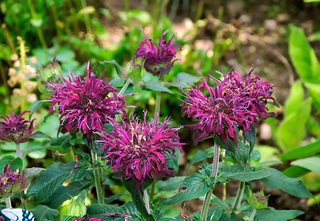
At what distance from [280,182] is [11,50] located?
183cm

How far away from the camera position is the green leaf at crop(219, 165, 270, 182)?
2.81ft

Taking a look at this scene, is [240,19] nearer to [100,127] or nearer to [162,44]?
[162,44]

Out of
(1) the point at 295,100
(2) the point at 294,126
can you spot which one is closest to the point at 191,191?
(2) the point at 294,126

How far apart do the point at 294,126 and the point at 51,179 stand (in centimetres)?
145

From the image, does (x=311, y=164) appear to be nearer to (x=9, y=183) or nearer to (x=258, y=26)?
(x=9, y=183)

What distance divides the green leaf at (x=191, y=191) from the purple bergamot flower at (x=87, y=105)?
24 centimetres

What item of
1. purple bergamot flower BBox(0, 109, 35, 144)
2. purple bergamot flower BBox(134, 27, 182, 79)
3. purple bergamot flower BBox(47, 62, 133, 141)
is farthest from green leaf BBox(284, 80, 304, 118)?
purple bergamot flower BBox(0, 109, 35, 144)

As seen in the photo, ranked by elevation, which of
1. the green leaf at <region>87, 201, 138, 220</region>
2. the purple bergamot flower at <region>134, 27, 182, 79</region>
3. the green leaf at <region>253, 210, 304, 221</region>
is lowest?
the green leaf at <region>253, 210, 304, 221</region>

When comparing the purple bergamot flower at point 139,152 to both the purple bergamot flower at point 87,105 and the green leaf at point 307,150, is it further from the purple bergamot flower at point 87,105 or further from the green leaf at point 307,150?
the green leaf at point 307,150

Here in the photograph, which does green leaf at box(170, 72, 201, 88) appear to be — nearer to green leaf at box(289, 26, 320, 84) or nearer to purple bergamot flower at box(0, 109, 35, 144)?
purple bergamot flower at box(0, 109, 35, 144)

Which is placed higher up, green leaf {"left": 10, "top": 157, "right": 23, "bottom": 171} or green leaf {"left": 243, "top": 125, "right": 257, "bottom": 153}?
green leaf {"left": 243, "top": 125, "right": 257, "bottom": 153}

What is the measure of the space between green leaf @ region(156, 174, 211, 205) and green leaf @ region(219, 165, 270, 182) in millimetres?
66

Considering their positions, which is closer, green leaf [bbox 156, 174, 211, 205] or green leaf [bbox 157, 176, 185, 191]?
green leaf [bbox 156, 174, 211, 205]

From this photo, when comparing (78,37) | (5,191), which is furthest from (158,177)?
(78,37)
